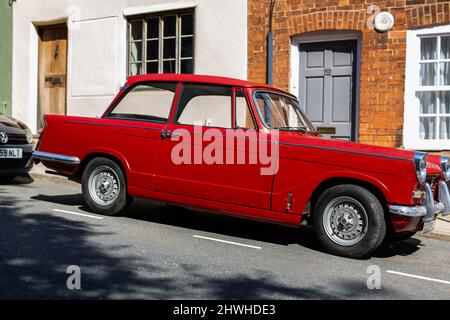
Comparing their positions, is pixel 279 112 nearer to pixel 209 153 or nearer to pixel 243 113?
pixel 243 113

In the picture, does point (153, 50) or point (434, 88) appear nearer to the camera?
point (434, 88)

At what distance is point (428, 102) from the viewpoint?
9.60 m

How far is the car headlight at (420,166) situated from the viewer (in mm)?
5262

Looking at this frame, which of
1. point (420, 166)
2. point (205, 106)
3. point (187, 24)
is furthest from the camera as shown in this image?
point (187, 24)

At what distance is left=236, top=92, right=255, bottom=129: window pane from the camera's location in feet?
20.0

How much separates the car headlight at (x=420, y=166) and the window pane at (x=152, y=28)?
8037mm

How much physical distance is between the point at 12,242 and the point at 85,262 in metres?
1.02

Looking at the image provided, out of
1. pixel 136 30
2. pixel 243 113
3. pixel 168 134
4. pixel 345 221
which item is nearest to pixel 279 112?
pixel 243 113

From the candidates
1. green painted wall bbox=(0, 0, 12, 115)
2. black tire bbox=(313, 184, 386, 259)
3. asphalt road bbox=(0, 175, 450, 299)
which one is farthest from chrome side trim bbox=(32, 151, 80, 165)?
green painted wall bbox=(0, 0, 12, 115)

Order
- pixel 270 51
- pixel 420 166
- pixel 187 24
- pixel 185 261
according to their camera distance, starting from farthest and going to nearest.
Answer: pixel 187 24 → pixel 270 51 → pixel 420 166 → pixel 185 261

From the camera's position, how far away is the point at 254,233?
6.68 meters

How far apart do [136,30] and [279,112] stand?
700 cm

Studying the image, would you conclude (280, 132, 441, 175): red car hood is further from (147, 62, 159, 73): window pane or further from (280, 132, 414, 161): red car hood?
(147, 62, 159, 73): window pane
